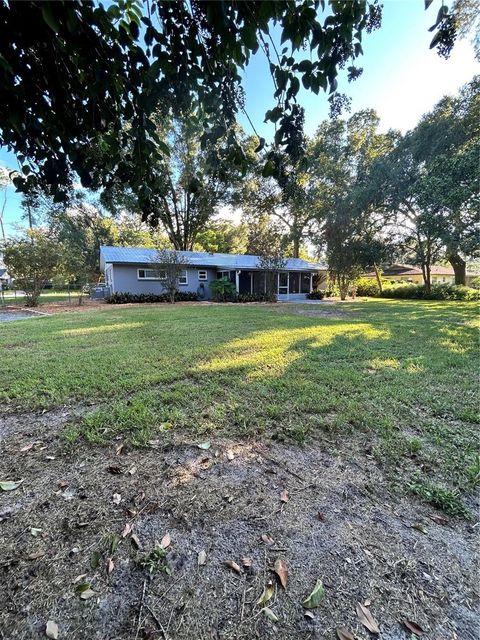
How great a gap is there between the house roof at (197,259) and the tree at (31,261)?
2.88 metres

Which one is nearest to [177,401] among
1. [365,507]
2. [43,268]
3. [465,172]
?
[365,507]

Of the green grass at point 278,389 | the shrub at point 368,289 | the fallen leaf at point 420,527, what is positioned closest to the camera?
the fallen leaf at point 420,527

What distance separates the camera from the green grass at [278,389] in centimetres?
254

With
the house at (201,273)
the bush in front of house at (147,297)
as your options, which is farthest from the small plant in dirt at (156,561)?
the bush in front of house at (147,297)

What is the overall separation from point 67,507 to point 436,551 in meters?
2.13

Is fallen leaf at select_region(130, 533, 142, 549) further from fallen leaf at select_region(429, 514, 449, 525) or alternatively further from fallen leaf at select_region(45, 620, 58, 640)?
fallen leaf at select_region(429, 514, 449, 525)

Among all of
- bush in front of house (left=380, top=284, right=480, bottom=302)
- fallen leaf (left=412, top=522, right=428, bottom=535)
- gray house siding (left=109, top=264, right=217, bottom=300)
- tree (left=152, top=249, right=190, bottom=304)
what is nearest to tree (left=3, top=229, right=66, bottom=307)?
gray house siding (left=109, top=264, right=217, bottom=300)

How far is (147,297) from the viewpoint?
1783cm

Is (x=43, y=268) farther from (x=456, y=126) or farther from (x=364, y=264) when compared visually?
(x=456, y=126)

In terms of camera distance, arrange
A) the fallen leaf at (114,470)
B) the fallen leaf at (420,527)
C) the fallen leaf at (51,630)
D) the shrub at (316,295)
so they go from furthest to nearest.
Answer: the shrub at (316,295) < the fallen leaf at (114,470) < the fallen leaf at (420,527) < the fallen leaf at (51,630)

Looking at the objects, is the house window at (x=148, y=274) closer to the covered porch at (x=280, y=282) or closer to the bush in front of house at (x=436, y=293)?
the covered porch at (x=280, y=282)

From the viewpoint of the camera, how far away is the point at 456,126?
53.3ft

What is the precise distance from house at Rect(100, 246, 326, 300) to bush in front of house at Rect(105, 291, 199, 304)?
49 cm

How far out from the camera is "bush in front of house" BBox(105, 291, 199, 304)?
17.0m
